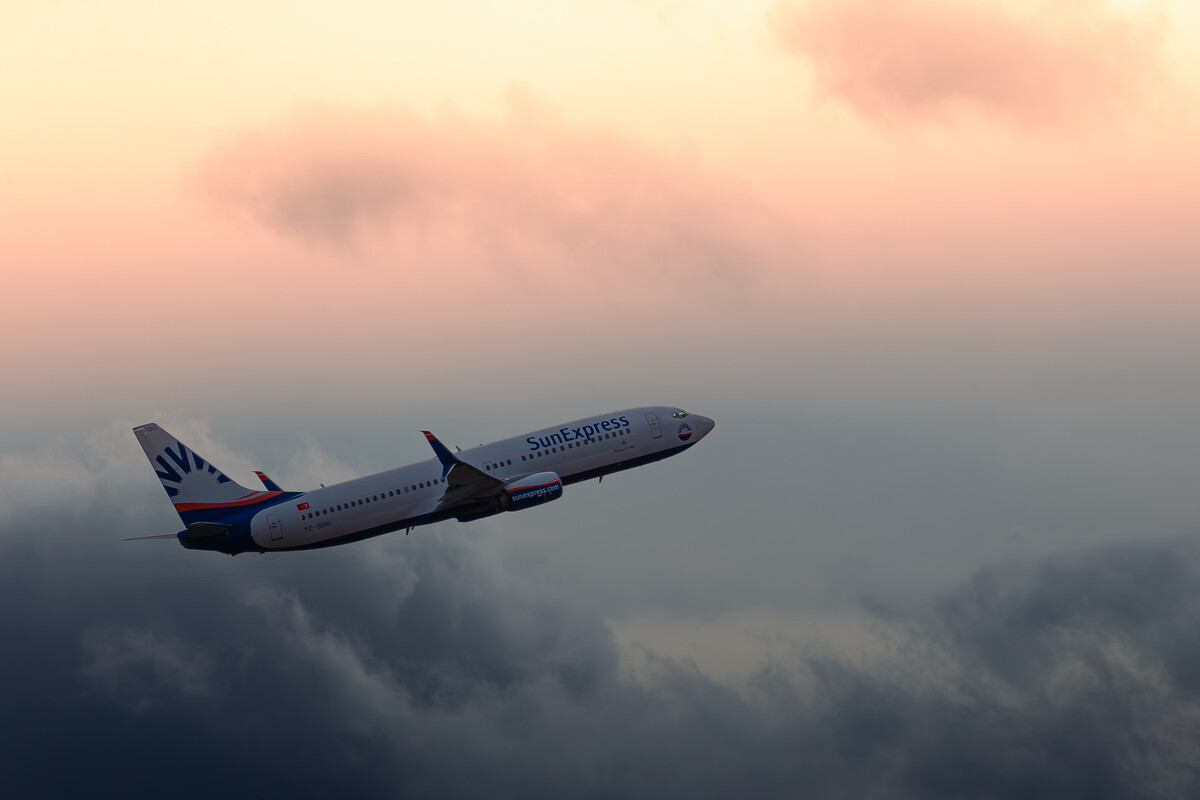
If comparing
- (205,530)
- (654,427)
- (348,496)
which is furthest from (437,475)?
(654,427)

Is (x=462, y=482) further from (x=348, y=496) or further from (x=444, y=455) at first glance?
(x=348, y=496)

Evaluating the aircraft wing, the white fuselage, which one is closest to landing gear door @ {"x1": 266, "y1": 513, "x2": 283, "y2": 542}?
the white fuselage

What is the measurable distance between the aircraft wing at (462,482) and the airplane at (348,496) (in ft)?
0.31

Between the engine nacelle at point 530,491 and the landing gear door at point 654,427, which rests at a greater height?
the landing gear door at point 654,427

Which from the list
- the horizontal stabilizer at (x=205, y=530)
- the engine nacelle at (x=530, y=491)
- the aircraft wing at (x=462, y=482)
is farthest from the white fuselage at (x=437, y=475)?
the horizontal stabilizer at (x=205, y=530)

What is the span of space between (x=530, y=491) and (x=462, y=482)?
6.42 metres

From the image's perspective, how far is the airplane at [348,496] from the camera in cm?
10419

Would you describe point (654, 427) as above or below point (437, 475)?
above

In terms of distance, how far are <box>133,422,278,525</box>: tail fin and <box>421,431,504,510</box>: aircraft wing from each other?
672 inches

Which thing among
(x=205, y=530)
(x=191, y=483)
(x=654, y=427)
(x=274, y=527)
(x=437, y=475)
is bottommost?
(x=274, y=527)

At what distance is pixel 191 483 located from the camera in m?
106

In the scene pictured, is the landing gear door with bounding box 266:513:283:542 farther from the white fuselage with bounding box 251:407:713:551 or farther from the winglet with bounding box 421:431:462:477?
the winglet with bounding box 421:431:462:477

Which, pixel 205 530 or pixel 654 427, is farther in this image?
pixel 654 427

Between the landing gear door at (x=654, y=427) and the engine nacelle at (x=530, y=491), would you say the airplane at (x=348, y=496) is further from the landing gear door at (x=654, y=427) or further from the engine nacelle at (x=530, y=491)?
the landing gear door at (x=654, y=427)
